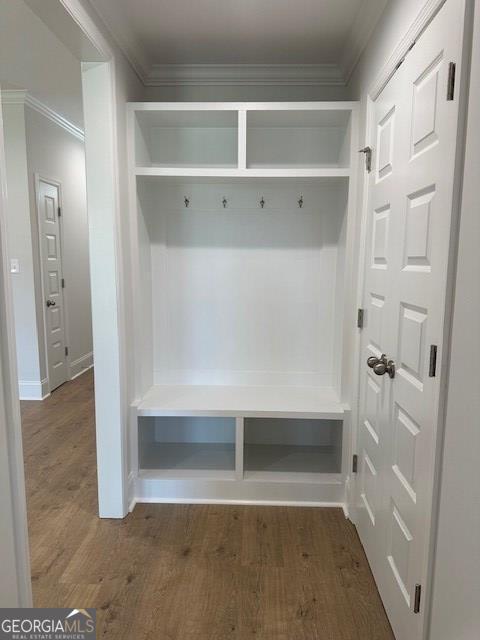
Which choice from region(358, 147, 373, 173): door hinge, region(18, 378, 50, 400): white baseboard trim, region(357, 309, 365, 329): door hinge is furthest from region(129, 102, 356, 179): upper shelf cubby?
region(18, 378, 50, 400): white baseboard trim

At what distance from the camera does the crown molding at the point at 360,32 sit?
179 cm

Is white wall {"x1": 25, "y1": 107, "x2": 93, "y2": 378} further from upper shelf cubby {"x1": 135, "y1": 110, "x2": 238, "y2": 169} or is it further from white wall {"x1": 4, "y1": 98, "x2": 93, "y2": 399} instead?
upper shelf cubby {"x1": 135, "y1": 110, "x2": 238, "y2": 169}

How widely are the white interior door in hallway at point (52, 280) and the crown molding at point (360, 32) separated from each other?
3164 millimetres

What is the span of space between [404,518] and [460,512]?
1.50 feet

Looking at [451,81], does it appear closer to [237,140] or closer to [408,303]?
[408,303]

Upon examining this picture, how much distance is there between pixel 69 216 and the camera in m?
4.88

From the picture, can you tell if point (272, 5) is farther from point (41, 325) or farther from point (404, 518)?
point (41, 325)

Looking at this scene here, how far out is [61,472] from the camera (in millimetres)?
2793

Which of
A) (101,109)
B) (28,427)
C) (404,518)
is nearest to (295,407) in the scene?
(404,518)

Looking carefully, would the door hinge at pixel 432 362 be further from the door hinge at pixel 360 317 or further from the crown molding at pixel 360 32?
the crown molding at pixel 360 32

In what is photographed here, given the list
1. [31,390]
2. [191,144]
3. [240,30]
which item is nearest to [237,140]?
[191,144]

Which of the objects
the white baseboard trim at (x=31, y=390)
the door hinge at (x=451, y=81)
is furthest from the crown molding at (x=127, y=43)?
the white baseboard trim at (x=31, y=390)

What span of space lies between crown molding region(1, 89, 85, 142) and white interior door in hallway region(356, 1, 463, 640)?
11.2 feet

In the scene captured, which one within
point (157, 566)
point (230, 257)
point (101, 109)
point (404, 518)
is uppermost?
point (101, 109)
